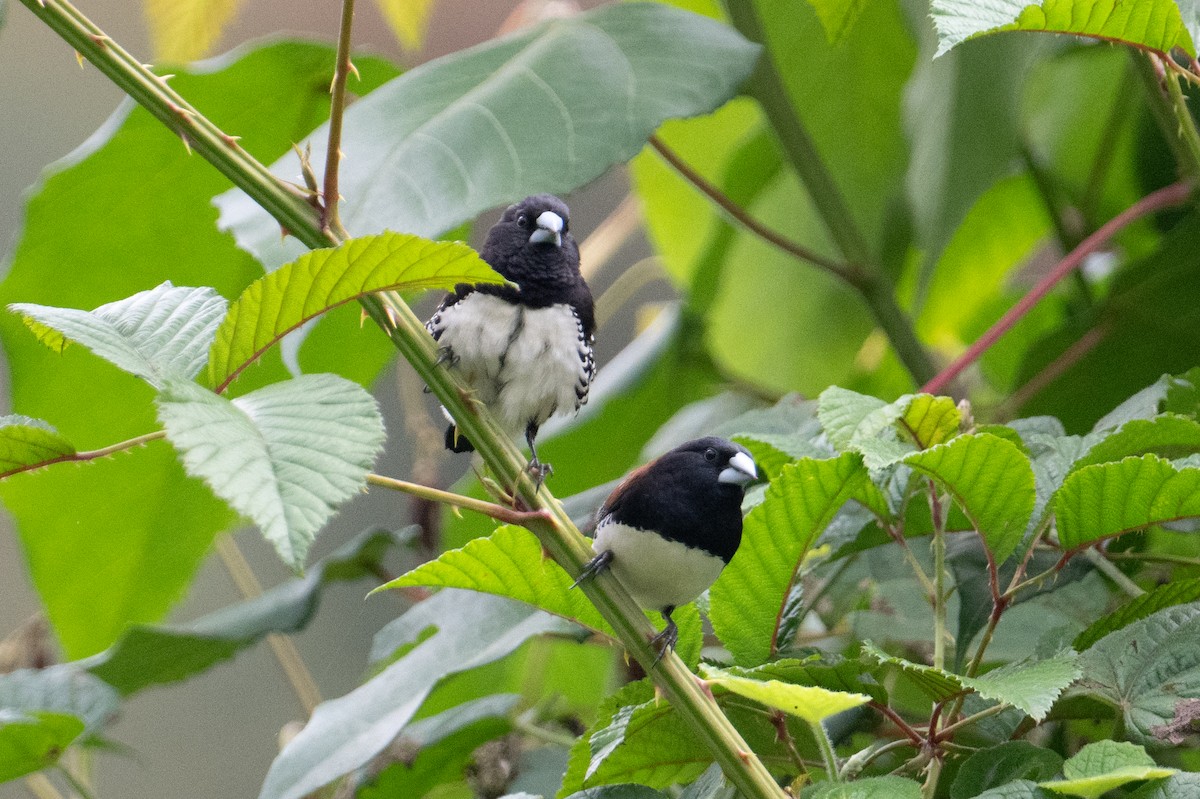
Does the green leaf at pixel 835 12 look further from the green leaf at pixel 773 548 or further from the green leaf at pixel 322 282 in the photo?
the green leaf at pixel 322 282

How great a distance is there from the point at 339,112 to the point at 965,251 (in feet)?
5.08

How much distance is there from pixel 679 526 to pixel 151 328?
1.62ft

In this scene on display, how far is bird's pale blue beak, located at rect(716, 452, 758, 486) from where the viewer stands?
1.05 m

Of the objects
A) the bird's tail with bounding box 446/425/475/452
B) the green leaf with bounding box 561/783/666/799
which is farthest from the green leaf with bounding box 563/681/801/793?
the bird's tail with bounding box 446/425/475/452

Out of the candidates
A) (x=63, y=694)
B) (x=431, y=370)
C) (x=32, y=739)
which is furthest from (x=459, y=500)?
(x=63, y=694)

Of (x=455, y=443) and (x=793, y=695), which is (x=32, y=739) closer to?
(x=455, y=443)

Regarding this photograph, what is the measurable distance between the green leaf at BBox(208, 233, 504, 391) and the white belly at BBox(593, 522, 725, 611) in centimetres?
40

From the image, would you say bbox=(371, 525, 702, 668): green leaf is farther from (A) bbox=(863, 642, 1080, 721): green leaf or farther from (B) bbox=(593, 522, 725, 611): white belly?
(A) bbox=(863, 642, 1080, 721): green leaf

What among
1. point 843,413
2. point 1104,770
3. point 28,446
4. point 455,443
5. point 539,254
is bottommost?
point 1104,770

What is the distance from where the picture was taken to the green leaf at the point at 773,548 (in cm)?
87

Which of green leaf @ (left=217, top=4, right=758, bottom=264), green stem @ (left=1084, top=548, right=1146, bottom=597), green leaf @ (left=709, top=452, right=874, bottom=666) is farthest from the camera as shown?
green leaf @ (left=217, top=4, right=758, bottom=264)

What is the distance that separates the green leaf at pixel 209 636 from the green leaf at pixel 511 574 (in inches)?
23.3

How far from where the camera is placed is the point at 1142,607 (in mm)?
931

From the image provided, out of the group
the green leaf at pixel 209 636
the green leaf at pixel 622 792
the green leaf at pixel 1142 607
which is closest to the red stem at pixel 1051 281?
the green leaf at pixel 1142 607
